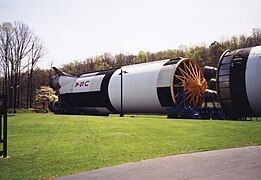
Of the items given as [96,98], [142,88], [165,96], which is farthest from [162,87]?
[96,98]

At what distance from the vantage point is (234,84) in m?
20.9

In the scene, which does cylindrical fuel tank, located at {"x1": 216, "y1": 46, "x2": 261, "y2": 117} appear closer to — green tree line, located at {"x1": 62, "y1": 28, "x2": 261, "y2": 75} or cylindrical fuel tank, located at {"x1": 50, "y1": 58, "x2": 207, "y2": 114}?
cylindrical fuel tank, located at {"x1": 50, "y1": 58, "x2": 207, "y2": 114}

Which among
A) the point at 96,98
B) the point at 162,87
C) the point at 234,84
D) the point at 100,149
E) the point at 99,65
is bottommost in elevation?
the point at 100,149

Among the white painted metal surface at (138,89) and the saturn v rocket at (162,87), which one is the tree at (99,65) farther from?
the white painted metal surface at (138,89)

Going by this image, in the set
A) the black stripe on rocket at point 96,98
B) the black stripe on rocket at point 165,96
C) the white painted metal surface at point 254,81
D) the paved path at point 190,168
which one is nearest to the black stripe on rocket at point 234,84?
the white painted metal surface at point 254,81

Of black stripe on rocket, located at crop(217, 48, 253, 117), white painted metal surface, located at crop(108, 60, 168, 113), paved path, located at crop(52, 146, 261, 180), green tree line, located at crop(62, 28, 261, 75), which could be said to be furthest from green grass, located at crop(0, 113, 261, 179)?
green tree line, located at crop(62, 28, 261, 75)

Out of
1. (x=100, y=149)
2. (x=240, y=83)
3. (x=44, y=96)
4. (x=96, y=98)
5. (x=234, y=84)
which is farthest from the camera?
(x=44, y=96)

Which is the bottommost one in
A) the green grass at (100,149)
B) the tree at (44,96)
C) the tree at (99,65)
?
the green grass at (100,149)

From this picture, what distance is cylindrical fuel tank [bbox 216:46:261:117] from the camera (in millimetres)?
19969

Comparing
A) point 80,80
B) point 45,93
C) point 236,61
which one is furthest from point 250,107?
point 45,93

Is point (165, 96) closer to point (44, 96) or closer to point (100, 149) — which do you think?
point (100, 149)

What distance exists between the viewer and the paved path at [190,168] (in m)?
6.23

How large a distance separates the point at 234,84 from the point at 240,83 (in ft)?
1.48

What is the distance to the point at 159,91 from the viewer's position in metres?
26.6
